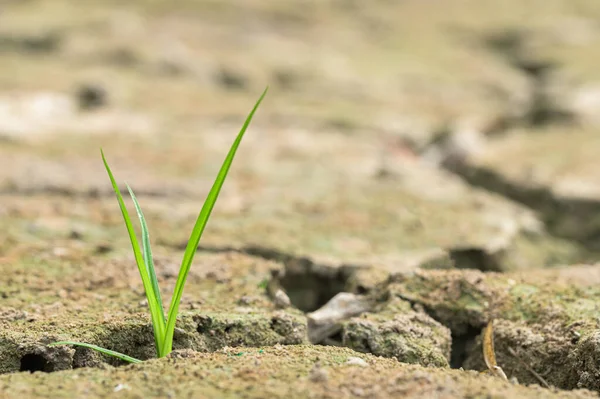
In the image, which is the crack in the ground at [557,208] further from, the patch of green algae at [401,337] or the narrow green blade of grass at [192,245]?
the narrow green blade of grass at [192,245]

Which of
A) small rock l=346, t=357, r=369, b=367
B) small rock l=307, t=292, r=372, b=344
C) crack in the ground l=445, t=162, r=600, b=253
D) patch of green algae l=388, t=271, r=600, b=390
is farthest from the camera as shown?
crack in the ground l=445, t=162, r=600, b=253

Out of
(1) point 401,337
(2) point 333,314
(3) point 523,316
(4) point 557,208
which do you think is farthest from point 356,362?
(4) point 557,208

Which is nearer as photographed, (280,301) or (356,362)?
(356,362)

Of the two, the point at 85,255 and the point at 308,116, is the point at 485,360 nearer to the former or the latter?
the point at 85,255

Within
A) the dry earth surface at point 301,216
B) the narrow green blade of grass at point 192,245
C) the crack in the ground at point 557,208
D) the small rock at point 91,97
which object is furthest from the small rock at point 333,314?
the small rock at point 91,97

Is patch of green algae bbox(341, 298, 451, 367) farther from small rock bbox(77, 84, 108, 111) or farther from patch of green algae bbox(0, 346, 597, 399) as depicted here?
small rock bbox(77, 84, 108, 111)

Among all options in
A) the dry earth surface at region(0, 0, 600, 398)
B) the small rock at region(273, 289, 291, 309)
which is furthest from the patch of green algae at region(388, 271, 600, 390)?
the small rock at region(273, 289, 291, 309)

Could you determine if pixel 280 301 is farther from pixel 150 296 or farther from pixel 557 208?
pixel 557 208

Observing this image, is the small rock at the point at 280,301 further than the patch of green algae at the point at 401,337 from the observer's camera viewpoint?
Yes
